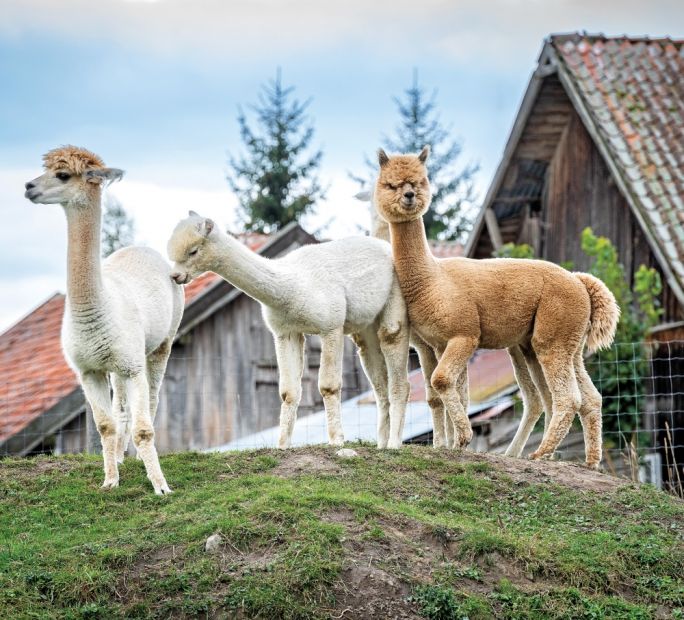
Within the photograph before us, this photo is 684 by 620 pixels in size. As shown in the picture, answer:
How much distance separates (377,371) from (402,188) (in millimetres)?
1725

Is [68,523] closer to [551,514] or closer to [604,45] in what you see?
[551,514]

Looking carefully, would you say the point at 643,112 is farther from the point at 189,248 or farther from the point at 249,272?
the point at 189,248

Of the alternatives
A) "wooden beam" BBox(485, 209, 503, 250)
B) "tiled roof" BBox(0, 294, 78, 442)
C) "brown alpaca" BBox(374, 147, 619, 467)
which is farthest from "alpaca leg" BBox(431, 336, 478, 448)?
"wooden beam" BBox(485, 209, 503, 250)

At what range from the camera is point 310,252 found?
34.7ft

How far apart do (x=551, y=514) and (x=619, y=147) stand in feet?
29.9

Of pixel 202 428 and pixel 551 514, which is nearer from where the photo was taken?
pixel 551 514

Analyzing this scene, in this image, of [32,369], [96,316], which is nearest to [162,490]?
[96,316]

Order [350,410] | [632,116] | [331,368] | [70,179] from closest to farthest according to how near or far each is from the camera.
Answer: [70,179], [331,368], [632,116], [350,410]

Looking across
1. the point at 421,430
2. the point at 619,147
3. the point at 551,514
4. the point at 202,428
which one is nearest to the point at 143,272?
the point at 551,514

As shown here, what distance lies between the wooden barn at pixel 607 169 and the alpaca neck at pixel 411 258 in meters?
5.49

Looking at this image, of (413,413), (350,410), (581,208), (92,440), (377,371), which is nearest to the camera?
(377,371)

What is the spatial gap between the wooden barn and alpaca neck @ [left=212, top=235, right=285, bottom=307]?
6.77 meters

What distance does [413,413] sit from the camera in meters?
17.0

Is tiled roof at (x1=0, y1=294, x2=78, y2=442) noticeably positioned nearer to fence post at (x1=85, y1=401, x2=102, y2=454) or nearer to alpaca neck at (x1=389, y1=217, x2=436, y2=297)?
fence post at (x1=85, y1=401, x2=102, y2=454)
